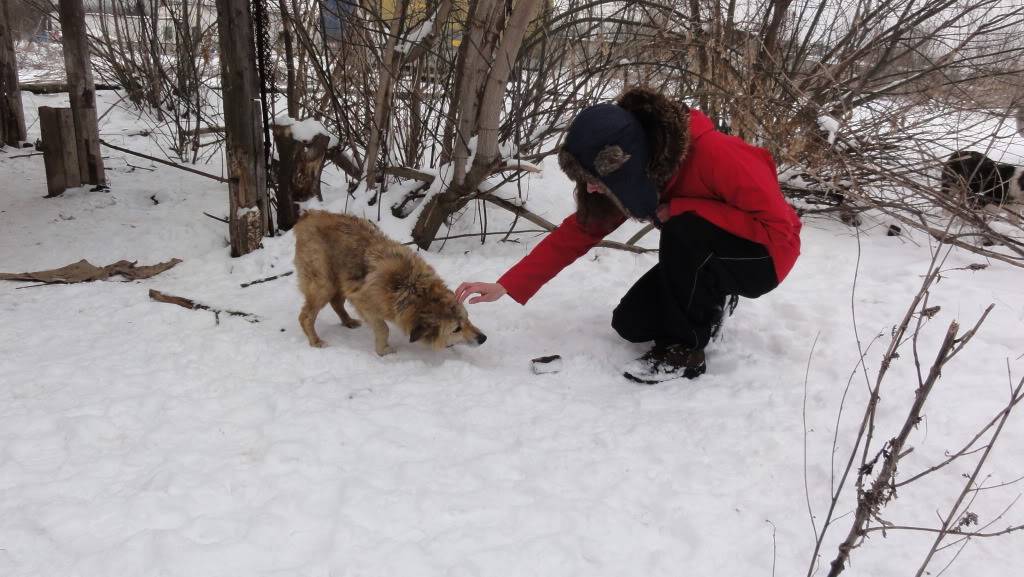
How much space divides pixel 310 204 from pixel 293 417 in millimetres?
3389

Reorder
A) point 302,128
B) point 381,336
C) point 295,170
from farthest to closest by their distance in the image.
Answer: point 295,170 < point 302,128 < point 381,336

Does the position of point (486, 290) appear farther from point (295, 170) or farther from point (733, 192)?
point (295, 170)

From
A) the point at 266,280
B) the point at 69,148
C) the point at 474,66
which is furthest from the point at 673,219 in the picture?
the point at 69,148

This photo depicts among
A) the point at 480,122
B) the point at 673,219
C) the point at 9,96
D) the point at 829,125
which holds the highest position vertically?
the point at 829,125

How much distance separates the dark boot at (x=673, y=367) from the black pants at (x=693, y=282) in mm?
58

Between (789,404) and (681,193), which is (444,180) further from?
(789,404)

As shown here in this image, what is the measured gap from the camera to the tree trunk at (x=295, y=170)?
5691 mm

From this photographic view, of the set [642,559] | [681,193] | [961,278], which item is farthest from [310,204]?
[961,278]

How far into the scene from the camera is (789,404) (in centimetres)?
323

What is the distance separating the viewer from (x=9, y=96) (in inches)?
361

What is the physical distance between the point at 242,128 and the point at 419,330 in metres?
2.97

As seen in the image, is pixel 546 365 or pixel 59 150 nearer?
pixel 546 365

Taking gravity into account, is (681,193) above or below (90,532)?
above

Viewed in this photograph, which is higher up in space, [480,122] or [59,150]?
[480,122]
